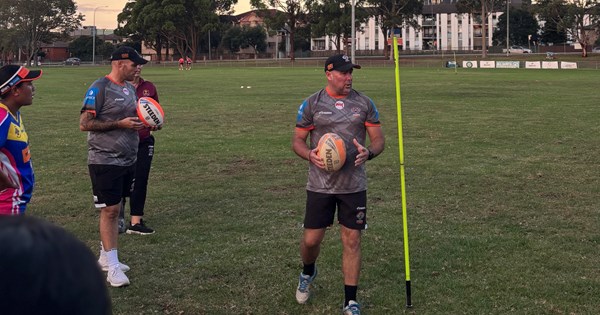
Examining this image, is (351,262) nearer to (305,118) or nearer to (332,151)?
(332,151)

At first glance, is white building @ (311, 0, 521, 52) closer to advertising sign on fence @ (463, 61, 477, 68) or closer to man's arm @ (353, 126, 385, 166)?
advertising sign on fence @ (463, 61, 477, 68)

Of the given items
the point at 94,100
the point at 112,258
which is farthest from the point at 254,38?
the point at 112,258

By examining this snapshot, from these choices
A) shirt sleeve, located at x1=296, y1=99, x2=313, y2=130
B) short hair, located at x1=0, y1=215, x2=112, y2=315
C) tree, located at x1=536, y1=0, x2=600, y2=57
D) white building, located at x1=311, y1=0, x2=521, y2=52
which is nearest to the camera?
short hair, located at x1=0, y1=215, x2=112, y2=315

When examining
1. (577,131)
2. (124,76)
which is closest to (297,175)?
(124,76)

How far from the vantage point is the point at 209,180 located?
493 inches

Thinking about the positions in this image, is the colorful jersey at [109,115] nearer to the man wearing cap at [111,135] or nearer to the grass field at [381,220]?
the man wearing cap at [111,135]

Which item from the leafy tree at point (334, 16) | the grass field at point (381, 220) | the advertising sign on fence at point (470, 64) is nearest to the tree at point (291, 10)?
the leafy tree at point (334, 16)

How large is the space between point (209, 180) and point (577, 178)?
669 cm

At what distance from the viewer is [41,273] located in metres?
1.09

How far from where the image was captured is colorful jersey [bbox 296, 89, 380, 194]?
6184 millimetres

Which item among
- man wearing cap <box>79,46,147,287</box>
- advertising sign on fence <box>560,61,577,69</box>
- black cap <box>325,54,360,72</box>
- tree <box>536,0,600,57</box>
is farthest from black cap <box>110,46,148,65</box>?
tree <box>536,0,600,57</box>

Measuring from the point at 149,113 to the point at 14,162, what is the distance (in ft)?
6.58

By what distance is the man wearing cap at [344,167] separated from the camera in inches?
242

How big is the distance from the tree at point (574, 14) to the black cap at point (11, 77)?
9819 centimetres
